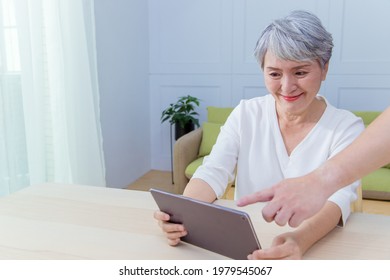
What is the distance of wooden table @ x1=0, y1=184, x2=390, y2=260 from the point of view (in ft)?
2.77

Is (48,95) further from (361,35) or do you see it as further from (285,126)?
(361,35)

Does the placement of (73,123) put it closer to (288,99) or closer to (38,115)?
(38,115)

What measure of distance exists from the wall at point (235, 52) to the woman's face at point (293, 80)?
224 cm

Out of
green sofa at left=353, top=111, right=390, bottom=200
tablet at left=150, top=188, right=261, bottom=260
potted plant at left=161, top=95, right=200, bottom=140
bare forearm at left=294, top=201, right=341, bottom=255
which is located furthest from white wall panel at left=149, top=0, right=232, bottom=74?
tablet at left=150, top=188, right=261, bottom=260

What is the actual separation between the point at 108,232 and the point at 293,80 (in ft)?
2.54

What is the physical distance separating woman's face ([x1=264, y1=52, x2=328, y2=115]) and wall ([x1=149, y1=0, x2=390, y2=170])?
224 centimetres

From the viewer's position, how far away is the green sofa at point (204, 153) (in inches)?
105

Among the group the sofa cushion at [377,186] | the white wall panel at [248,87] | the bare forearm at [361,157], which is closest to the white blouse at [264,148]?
the bare forearm at [361,157]

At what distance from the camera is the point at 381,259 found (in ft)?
2.64

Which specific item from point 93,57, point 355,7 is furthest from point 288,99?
point 355,7

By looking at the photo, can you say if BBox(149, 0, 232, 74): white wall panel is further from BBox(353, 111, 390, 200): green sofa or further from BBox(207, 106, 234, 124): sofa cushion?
BBox(353, 111, 390, 200): green sofa

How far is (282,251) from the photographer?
0.78 meters

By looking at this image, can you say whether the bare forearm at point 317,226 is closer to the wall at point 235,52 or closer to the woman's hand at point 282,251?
the woman's hand at point 282,251
